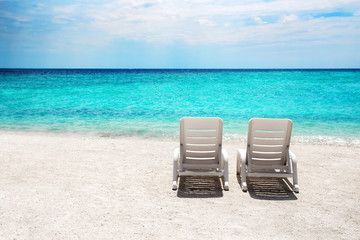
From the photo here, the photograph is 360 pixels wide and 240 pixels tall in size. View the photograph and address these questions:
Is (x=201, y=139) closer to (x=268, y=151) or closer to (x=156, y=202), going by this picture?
(x=268, y=151)

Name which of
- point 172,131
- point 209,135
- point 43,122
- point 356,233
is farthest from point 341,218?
point 43,122

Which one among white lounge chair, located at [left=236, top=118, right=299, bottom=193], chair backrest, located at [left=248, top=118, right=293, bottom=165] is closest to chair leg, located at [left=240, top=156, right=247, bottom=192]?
white lounge chair, located at [left=236, top=118, right=299, bottom=193]

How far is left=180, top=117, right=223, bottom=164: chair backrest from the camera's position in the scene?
511 centimetres

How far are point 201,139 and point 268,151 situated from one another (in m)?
1.21

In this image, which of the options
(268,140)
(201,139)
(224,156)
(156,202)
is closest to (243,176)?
(224,156)

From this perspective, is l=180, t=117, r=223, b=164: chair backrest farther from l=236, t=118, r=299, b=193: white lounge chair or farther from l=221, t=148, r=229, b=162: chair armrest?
l=236, t=118, r=299, b=193: white lounge chair

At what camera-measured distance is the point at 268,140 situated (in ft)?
16.9

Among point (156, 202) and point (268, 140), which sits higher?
point (268, 140)

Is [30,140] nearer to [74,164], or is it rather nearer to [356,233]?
[74,164]

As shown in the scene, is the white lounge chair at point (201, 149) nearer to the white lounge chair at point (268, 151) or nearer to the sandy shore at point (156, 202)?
the sandy shore at point (156, 202)

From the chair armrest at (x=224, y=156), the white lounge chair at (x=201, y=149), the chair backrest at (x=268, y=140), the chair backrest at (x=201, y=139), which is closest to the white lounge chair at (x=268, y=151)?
the chair backrest at (x=268, y=140)

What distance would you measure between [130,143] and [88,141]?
4.38 feet

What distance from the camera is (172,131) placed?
11.2 metres

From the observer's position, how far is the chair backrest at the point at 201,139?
5.11 metres
